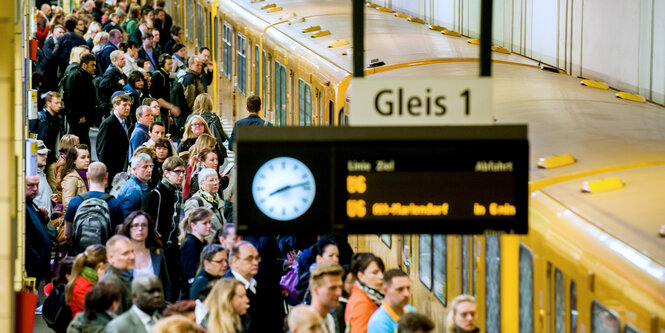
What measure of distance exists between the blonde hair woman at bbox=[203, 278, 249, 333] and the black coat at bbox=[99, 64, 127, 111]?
10.4m

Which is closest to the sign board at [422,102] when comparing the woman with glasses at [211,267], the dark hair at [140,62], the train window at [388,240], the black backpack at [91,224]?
the woman with glasses at [211,267]

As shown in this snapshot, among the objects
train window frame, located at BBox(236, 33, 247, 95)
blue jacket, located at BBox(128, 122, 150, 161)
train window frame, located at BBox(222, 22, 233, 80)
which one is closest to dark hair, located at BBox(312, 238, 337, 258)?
blue jacket, located at BBox(128, 122, 150, 161)

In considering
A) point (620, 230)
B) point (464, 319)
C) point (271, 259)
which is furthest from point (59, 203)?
point (620, 230)

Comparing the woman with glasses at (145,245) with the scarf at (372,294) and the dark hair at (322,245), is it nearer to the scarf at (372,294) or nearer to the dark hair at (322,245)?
the dark hair at (322,245)

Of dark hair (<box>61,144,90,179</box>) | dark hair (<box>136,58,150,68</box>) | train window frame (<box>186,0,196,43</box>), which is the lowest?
dark hair (<box>61,144,90,179</box>)

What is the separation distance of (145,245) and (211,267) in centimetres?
96

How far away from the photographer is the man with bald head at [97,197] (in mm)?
10609

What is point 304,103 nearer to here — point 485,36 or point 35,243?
point 35,243

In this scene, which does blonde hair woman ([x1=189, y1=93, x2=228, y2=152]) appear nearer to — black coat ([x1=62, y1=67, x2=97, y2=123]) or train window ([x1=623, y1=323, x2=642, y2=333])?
black coat ([x1=62, y1=67, x2=97, y2=123])

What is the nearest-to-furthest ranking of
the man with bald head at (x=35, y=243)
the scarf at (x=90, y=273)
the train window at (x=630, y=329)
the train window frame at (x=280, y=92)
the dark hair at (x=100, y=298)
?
the train window at (x=630, y=329), the dark hair at (x=100, y=298), the scarf at (x=90, y=273), the man with bald head at (x=35, y=243), the train window frame at (x=280, y=92)

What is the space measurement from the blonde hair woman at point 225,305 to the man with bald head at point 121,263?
34.7 inches

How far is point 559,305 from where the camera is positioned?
6.51 meters

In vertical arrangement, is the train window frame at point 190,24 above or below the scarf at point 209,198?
above

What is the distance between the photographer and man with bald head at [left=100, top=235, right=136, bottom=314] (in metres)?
8.48
